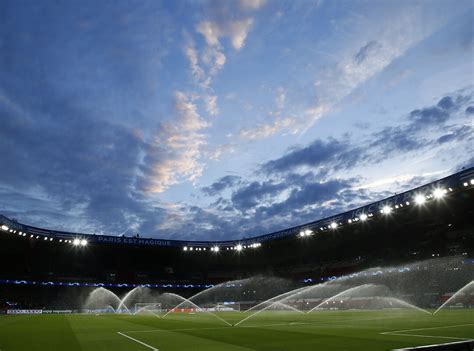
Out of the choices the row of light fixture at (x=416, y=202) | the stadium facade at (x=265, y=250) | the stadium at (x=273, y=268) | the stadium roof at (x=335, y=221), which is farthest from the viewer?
the stadium facade at (x=265, y=250)

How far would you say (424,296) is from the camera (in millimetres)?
57469

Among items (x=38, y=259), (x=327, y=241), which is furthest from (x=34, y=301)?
(x=327, y=241)

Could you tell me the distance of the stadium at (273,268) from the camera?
52.4 m

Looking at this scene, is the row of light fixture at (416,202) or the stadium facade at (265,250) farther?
the stadium facade at (265,250)

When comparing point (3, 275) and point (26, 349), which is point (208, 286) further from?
point (26, 349)

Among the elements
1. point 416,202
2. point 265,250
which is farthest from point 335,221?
point 265,250

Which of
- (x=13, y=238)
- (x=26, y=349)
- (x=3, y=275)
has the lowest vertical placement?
(x=26, y=349)

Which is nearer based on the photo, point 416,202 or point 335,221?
point 416,202

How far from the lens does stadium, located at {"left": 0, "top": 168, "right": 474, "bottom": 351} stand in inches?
2064

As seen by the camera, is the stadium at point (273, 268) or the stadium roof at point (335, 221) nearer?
the stadium roof at point (335, 221)

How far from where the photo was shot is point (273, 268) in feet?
320

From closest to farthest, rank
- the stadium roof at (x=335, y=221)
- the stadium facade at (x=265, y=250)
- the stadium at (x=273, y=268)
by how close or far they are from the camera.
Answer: the stadium roof at (x=335, y=221) < the stadium at (x=273, y=268) < the stadium facade at (x=265, y=250)

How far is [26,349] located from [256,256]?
83.8 metres

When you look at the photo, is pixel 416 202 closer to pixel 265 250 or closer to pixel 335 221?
pixel 335 221
